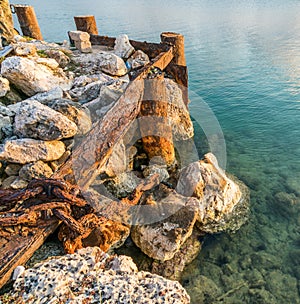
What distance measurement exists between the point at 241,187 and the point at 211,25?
81.4 feet

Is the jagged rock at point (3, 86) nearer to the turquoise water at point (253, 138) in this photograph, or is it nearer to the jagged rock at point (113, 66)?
the jagged rock at point (113, 66)

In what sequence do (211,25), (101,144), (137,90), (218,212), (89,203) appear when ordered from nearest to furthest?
1. (89,203)
2. (101,144)
3. (137,90)
4. (218,212)
5. (211,25)

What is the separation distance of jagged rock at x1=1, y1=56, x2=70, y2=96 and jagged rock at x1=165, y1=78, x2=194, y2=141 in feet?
12.1

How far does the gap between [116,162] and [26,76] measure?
290 cm

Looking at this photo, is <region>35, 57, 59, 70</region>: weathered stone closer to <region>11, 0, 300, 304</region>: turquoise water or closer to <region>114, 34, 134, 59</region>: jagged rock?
<region>114, 34, 134, 59</region>: jagged rock

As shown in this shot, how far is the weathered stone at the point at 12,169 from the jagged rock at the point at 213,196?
3.27m

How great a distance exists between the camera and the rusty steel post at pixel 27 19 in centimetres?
1100

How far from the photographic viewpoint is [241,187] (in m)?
6.48

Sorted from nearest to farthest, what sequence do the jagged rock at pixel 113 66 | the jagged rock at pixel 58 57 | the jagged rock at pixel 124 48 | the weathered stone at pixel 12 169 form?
the weathered stone at pixel 12 169, the jagged rock at pixel 113 66, the jagged rock at pixel 58 57, the jagged rock at pixel 124 48

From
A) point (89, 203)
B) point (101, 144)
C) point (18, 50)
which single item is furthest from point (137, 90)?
point (18, 50)

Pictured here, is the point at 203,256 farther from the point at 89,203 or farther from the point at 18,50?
the point at 18,50

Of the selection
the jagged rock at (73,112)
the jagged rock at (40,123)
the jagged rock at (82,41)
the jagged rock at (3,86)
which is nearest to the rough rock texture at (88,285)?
the jagged rock at (40,123)

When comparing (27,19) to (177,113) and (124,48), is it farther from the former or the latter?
(177,113)

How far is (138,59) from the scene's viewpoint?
841 centimetres
